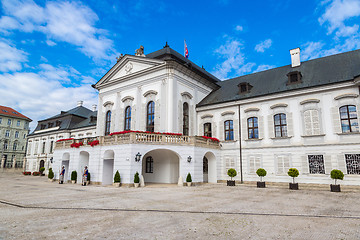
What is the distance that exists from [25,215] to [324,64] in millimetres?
24649

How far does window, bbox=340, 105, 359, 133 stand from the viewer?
1748cm

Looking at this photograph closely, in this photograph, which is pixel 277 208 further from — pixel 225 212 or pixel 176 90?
pixel 176 90

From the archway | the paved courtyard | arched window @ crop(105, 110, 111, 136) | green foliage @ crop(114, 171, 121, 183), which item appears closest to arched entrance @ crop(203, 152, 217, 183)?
green foliage @ crop(114, 171, 121, 183)

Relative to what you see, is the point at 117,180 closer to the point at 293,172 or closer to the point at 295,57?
the point at 293,172

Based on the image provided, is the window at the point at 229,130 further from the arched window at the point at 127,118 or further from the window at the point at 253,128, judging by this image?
the arched window at the point at 127,118

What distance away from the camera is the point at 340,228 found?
6.46 m

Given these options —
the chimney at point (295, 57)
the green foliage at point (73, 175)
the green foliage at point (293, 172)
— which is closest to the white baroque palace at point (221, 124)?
the chimney at point (295, 57)

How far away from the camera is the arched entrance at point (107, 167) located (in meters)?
20.0

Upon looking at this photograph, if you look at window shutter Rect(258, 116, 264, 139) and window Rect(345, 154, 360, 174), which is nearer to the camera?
window Rect(345, 154, 360, 174)

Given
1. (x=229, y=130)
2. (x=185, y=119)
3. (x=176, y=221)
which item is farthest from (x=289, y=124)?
(x=176, y=221)

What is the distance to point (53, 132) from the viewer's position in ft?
140

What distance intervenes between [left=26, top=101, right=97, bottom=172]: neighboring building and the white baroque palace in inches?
523

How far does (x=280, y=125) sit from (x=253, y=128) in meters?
2.40

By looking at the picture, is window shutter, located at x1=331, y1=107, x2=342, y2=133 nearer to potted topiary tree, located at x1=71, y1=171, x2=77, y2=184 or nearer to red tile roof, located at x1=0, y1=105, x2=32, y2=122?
potted topiary tree, located at x1=71, y1=171, x2=77, y2=184
